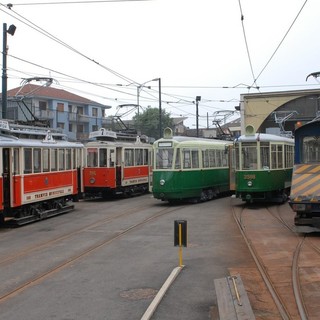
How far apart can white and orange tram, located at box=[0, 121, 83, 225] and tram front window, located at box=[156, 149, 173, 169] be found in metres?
3.44

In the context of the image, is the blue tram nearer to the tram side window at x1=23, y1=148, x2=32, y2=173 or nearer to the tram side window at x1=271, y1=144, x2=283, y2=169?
the tram side window at x1=271, y1=144, x2=283, y2=169

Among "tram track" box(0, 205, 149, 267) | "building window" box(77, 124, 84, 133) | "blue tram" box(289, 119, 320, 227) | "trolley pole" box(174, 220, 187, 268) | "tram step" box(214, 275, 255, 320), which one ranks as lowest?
"tram track" box(0, 205, 149, 267)

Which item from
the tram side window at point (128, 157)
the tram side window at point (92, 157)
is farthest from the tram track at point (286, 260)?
the tram side window at point (128, 157)

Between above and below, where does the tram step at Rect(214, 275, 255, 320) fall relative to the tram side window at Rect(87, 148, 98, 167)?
below

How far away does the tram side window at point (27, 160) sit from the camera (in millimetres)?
15453

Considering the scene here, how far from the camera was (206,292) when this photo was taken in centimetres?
696

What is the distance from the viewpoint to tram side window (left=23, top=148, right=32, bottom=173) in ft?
50.7

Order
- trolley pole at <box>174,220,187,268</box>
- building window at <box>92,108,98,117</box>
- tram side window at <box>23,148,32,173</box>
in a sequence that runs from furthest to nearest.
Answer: building window at <box>92,108,98,117</box>
tram side window at <box>23,148,32,173</box>
trolley pole at <box>174,220,187,268</box>

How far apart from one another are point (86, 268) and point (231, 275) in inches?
102

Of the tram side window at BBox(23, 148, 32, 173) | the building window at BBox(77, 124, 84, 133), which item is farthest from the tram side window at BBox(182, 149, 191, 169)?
the building window at BBox(77, 124, 84, 133)

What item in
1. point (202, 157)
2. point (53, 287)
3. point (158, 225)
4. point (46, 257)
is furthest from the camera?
point (202, 157)

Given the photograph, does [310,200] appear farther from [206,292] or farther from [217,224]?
[206,292]

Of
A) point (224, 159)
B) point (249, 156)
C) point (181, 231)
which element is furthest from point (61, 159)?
point (181, 231)

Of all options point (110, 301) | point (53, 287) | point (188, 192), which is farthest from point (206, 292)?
point (188, 192)
